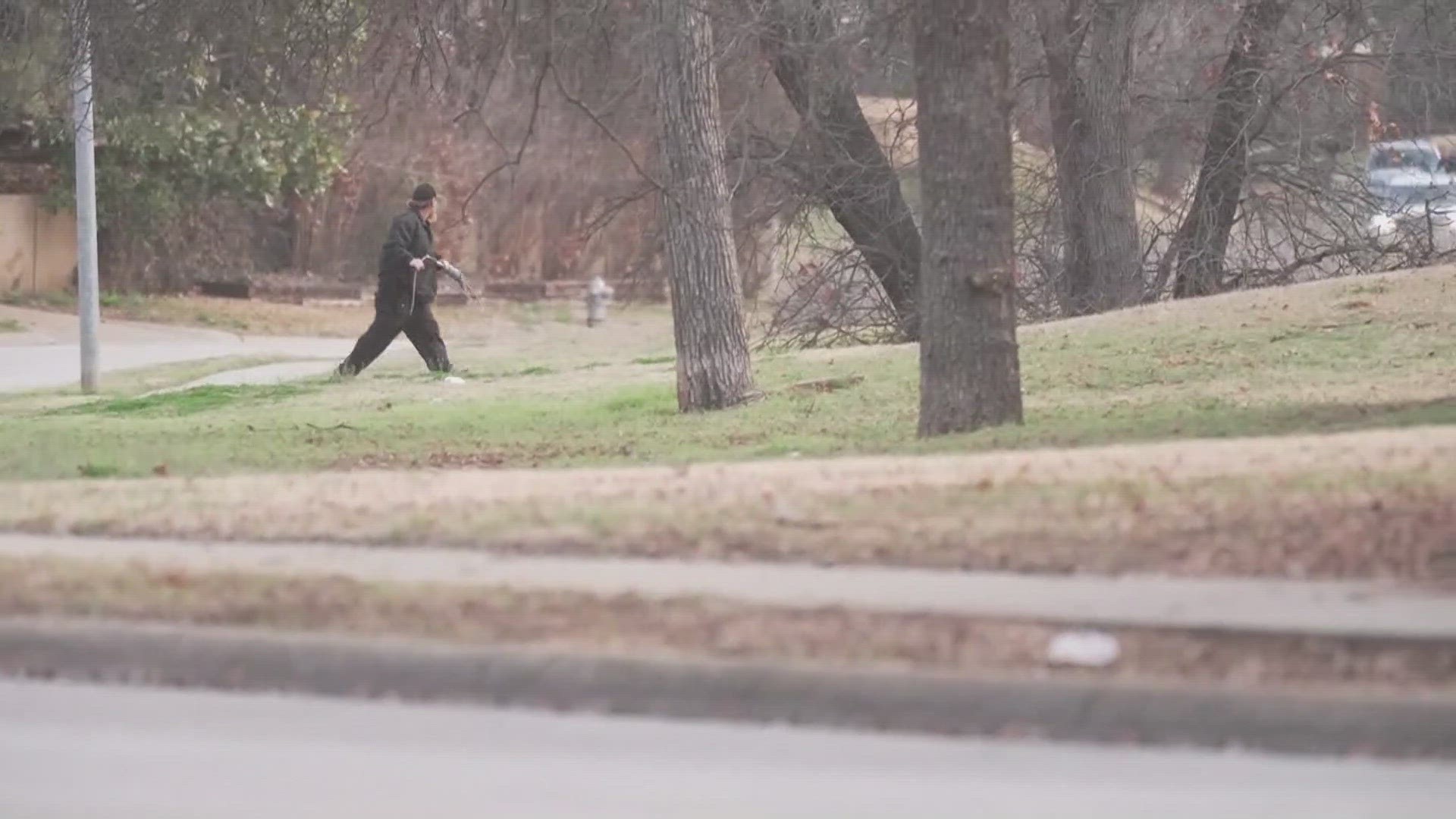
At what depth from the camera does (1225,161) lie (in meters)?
24.4

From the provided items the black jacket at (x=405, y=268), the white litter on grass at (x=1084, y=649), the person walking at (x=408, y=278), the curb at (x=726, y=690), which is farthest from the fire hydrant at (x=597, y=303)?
the white litter on grass at (x=1084, y=649)

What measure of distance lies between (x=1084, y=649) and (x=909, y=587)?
119cm

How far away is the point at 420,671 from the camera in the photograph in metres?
7.28

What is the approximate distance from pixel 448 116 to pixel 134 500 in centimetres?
3184

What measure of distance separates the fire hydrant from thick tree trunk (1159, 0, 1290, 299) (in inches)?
678

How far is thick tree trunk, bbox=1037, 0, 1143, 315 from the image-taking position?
22.7 m

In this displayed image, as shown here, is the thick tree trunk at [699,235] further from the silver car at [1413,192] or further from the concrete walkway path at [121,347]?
the silver car at [1413,192]

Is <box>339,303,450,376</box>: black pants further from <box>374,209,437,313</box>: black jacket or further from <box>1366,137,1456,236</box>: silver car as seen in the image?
<box>1366,137,1456,236</box>: silver car

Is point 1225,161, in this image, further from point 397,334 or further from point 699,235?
point 397,334

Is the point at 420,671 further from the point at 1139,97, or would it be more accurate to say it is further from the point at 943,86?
the point at 1139,97

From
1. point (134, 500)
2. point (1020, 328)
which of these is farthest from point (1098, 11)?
point (134, 500)

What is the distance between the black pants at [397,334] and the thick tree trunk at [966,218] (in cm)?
961

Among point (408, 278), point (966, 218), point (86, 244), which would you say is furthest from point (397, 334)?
point (966, 218)

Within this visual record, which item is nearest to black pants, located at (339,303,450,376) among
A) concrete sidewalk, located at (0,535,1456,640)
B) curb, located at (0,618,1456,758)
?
concrete sidewalk, located at (0,535,1456,640)
